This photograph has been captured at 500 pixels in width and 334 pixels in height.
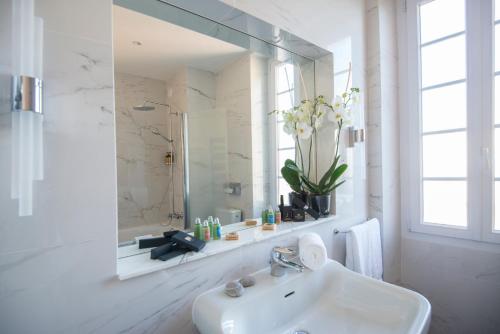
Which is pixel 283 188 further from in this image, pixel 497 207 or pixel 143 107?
pixel 497 207

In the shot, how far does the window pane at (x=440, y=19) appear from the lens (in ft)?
5.18

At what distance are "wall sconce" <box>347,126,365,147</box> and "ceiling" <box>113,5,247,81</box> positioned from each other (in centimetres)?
80

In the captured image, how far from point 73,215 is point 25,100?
0.30 m

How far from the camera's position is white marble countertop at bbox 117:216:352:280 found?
0.76 m

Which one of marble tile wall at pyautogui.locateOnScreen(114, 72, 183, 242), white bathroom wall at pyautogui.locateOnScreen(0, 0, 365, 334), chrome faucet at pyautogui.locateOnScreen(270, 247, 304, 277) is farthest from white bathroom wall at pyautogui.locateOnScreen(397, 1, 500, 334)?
white bathroom wall at pyautogui.locateOnScreen(0, 0, 365, 334)

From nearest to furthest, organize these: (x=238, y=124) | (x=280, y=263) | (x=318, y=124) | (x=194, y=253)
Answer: (x=194, y=253) → (x=280, y=263) → (x=318, y=124) → (x=238, y=124)

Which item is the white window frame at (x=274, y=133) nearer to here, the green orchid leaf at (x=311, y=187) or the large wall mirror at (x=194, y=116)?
the large wall mirror at (x=194, y=116)

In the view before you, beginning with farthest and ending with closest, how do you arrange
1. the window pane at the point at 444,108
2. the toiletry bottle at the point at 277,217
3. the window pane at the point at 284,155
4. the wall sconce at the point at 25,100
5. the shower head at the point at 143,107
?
the window pane at the point at 284,155 < the window pane at the point at 444,108 < the toiletry bottle at the point at 277,217 < the shower head at the point at 143,107 < the wall sconce at the point at 25,100

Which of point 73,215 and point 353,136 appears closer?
point 73,215

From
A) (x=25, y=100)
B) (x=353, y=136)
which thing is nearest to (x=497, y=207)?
(x=353, y=136)

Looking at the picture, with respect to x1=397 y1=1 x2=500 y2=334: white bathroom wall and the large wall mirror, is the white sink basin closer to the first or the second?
the large wall mirror

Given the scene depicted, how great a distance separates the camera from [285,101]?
1.67 m

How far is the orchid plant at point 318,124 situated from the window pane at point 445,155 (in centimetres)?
67

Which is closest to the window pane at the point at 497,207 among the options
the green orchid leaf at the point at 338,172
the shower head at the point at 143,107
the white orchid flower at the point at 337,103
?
the green orchid leaf at the point at 338,172
